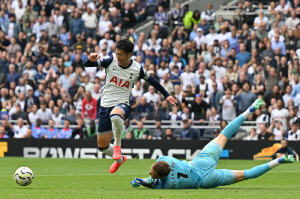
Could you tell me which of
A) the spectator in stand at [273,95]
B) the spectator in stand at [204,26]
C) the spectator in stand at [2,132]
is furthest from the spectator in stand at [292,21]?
the spectator in stand at [2,132]

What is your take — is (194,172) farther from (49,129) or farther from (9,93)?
(9,93)

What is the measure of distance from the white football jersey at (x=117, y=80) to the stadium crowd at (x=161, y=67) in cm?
997

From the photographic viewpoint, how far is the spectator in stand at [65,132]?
77.2ft

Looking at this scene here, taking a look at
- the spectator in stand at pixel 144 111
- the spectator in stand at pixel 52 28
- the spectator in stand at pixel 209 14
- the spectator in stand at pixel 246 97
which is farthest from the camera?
the spectator in stand at pixel 52 28

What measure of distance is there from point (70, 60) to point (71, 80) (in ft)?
6.49

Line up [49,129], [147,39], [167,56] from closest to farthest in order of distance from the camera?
[49,129] < [167,56] < [147,39]

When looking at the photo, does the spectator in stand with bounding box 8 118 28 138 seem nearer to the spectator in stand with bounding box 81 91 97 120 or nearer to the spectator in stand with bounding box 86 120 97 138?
the spectator in stand with bounding box 81 91 97 120

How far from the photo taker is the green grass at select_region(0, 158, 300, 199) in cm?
930

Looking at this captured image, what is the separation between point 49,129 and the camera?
940 inches

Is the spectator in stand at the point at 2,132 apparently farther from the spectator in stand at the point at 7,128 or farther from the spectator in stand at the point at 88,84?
the spectator in stand at the point at 88,84

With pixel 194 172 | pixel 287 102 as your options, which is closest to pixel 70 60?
pixel 287 102

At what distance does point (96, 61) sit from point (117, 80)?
1.89 ft

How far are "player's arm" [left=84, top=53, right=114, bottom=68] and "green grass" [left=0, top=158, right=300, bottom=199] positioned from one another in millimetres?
2247

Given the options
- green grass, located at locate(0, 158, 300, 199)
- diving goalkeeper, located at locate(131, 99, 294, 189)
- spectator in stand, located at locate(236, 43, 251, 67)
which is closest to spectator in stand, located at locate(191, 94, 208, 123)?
spectator in stand, located at locate(236, 43, 251, 67)
